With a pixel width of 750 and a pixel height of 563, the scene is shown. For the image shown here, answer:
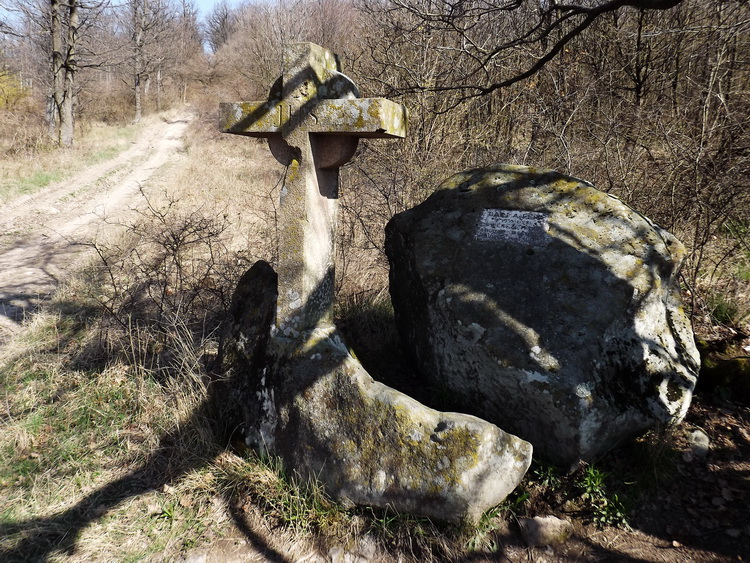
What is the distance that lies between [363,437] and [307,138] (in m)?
1.83

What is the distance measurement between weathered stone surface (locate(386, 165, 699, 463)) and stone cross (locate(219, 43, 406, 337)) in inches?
32.7

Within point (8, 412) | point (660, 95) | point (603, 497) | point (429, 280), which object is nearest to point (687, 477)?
point (603, 497)

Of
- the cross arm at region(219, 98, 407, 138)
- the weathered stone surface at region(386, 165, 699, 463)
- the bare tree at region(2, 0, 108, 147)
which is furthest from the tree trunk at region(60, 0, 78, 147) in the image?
the weathered stone surface at region(386, 165, 699, 463)

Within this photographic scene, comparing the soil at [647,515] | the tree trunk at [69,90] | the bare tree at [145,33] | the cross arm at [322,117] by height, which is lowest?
the soil at [647,515]

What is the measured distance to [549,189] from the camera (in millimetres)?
3441

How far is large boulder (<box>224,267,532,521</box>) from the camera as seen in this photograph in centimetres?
256

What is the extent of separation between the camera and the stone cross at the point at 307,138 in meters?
2.85

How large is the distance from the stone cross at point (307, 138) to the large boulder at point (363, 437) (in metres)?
0.31

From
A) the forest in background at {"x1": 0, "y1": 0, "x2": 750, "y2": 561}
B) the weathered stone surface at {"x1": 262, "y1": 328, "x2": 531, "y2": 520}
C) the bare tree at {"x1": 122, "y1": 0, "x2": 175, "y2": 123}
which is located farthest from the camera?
the bare tree at {"x1": 122, "y1": 0, "x2": 175, "y2": 123}

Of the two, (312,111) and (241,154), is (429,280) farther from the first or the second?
(241,154)

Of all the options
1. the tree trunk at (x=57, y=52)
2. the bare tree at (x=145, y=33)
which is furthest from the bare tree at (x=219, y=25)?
the tree trunk at (x=57, y=52)

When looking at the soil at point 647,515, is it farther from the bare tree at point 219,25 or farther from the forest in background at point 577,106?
the bare tree at point 219,25

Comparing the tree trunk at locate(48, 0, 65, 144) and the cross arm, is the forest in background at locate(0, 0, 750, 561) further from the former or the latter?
the tree trunk at locate(48, 0, 65, 144)

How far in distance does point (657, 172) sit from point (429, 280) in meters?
3.66
